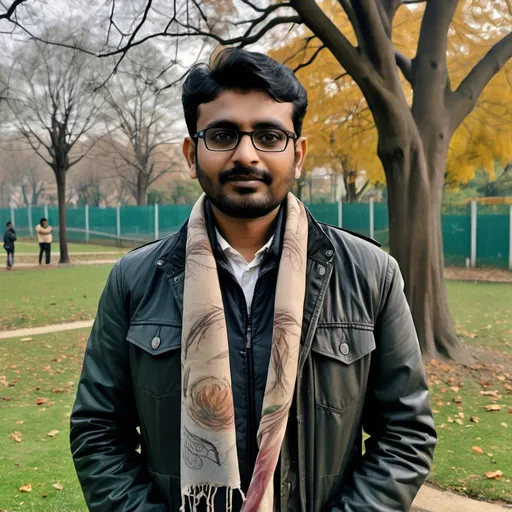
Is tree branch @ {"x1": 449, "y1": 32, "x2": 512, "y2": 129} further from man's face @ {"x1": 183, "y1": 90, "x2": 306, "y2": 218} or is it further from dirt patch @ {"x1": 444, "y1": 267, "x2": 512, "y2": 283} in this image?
dirt patch @ {"x1": 444, "y1": 267, "x2": 512, "y2": 283}

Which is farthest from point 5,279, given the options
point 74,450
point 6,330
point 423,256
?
point 74,450

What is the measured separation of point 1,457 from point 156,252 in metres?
3.43

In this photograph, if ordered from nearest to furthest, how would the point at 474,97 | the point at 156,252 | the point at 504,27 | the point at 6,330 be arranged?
the point at 156,252 < the point at 474,97 < the point at 6,330 < the point at 504,27

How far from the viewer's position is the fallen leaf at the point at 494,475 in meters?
4.02

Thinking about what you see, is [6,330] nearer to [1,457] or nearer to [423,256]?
[1,457]

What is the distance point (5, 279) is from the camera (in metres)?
16.6

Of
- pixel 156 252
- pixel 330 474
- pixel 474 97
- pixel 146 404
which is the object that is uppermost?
pixel 474 97

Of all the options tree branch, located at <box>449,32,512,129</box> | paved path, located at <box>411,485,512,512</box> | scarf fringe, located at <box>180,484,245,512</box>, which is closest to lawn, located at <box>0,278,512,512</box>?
paved path, located at <box>411,485,512,512</box>

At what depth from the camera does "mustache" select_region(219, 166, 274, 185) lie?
1716mm

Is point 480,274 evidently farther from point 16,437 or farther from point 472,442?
point 16,437

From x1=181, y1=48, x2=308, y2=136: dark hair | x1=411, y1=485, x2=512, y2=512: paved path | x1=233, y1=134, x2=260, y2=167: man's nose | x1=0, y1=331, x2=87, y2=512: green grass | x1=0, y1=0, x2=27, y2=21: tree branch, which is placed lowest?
x1=0, y1=331, x2=87, y2=512: green grass

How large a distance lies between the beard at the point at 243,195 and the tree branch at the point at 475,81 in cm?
656

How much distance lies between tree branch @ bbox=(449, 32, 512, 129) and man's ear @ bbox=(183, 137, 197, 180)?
646 centimetres

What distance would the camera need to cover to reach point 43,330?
955 cm
